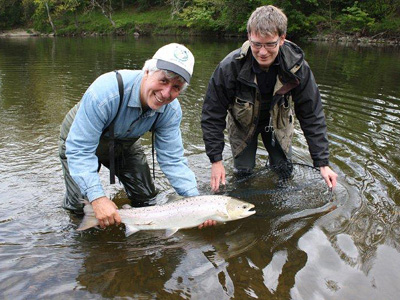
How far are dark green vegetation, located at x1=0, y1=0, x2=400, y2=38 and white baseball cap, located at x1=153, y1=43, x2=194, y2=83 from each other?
34.0 metres

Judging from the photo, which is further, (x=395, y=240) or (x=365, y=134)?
(x=365, y=134)

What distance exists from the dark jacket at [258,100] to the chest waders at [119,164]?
89cm

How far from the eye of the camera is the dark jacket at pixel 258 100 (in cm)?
438

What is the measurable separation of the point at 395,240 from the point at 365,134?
4483 millimetres

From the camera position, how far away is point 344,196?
5422 mm

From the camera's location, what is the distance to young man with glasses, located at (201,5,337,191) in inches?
162

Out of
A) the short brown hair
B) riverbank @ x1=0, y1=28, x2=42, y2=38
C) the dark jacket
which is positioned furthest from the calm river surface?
riverbank @ x1=0, y1=28, x2=42, y2=38

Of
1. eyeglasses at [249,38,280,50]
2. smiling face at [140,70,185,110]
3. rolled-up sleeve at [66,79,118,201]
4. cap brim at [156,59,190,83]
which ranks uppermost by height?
eyeglasses at [249,38,280,50]

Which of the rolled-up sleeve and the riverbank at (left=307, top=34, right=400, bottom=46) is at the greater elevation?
the rolled-up sleeve

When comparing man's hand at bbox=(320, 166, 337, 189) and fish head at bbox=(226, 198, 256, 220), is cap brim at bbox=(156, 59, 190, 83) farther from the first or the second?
man's hand at bbox=(320, 166, 337, 189)

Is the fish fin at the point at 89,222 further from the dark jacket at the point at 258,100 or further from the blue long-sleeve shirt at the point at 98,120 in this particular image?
the dark jacket at the point at 258,100

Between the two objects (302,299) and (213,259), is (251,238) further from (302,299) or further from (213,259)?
(302,299)

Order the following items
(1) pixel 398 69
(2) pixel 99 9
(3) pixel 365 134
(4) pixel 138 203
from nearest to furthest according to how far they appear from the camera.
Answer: (4) pixel 138 203 → (3) pixel 365 134 → (1) pixel 398 69 → (2) pixel 99 9

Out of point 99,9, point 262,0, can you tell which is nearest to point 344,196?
point 262,0
